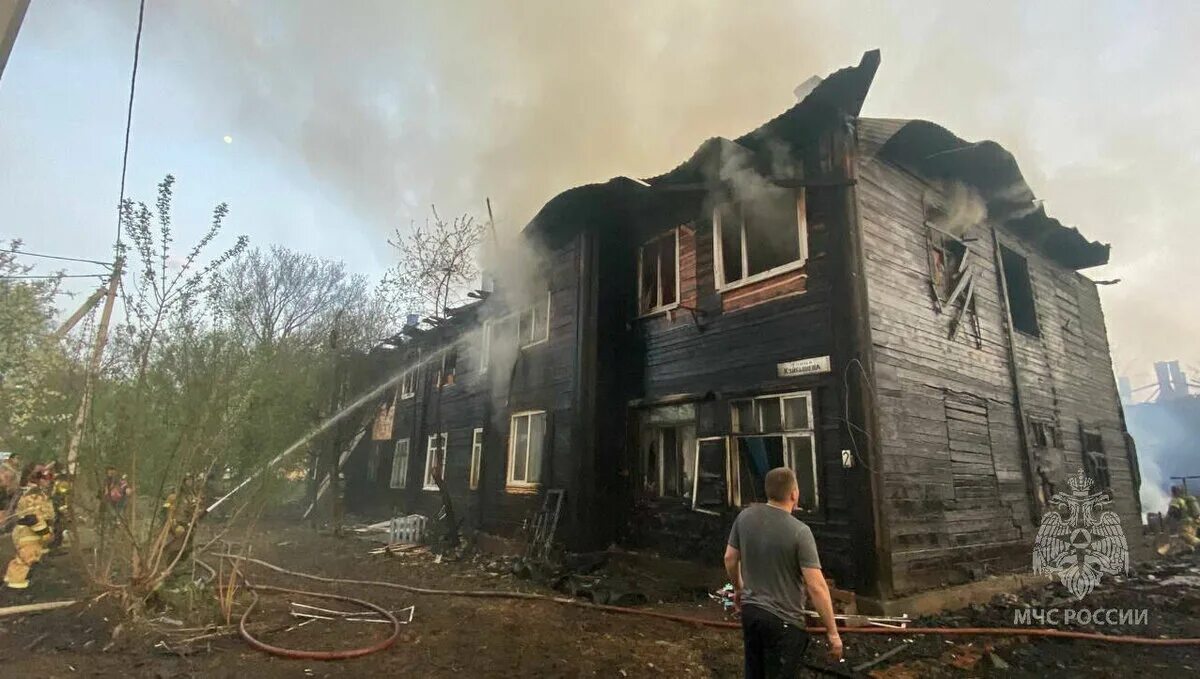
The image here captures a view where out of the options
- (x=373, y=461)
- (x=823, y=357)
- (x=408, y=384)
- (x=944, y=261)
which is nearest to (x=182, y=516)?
(x=823, y=357)

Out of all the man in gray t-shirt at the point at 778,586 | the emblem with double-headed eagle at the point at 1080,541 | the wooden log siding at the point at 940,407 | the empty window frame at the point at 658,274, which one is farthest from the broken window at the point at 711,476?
the emblem with double-headed eagle at the point at 1080,541

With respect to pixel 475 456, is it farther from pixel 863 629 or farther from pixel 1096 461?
pixel 1096 461

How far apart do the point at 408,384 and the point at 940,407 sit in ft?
58.7

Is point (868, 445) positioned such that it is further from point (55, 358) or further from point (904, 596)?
point (55, 358)

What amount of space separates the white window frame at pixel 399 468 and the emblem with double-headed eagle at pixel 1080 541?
17.1 meters

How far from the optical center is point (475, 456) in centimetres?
1482

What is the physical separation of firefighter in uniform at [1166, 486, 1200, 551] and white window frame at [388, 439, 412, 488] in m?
22.1

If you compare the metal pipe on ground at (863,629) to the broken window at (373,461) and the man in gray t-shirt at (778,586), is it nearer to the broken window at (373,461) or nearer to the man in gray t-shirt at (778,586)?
the man in gray t-shirt at (778,586)

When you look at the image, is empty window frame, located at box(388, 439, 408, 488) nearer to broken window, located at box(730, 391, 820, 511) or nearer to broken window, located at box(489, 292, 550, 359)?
broken window, located at box(489, 292, 550, 359)

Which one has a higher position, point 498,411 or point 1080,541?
point 498,411

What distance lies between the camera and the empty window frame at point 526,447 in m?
12.2

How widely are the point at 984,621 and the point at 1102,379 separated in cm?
1037

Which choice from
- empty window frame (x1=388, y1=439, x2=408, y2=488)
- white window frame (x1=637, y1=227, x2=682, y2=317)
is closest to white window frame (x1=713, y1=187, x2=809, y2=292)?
white window frame (x1=637, y1=227, x2=682, y2=317)

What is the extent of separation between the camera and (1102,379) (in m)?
13.8
